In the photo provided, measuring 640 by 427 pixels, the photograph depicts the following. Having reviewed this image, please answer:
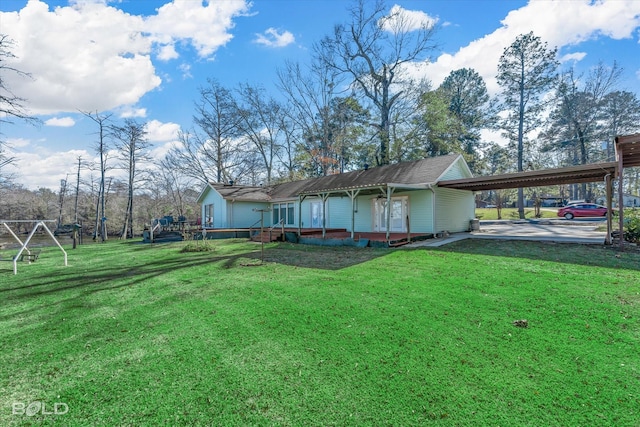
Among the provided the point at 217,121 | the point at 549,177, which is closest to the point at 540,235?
the point at 549,177

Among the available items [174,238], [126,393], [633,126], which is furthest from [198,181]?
[633,126]

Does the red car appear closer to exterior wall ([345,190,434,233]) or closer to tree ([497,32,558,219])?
tree ([497,32,558,219])

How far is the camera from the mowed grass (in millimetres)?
2361

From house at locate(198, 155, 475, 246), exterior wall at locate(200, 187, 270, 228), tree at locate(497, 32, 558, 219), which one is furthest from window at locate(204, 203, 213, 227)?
tree at locate(497, 32, 558, 219)

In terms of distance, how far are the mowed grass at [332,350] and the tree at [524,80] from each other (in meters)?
26.4

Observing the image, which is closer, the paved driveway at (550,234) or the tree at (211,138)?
the paved driveway at (550,234)

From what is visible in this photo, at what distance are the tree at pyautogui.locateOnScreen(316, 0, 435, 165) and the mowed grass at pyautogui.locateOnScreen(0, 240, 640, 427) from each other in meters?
21.4

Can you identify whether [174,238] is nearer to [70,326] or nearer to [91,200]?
[70,326]

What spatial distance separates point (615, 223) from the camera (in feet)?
42.3

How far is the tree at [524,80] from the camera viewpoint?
1039 inches

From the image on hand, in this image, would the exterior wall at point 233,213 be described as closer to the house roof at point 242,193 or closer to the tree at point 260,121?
the house roof at point 242,193

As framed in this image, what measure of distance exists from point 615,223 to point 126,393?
18.1 metres

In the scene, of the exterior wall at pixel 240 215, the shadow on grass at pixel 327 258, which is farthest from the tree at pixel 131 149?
the shadow on grass at pixel 327 258

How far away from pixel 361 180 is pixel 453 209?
5.38 meters
